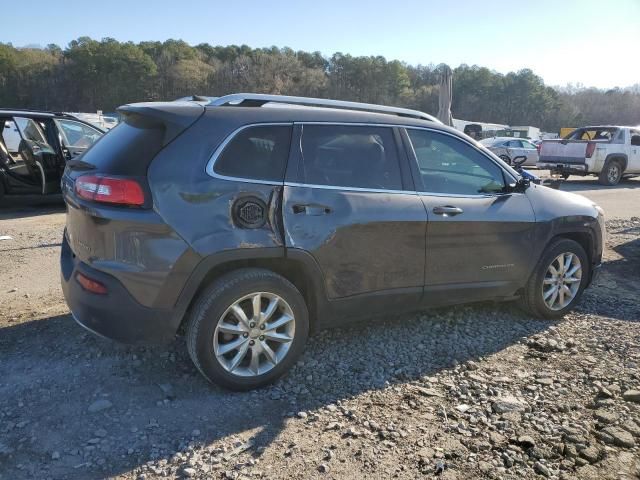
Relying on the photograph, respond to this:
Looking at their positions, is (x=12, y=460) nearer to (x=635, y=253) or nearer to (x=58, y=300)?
(x=58, y=300)

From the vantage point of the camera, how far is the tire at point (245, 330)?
3033mm

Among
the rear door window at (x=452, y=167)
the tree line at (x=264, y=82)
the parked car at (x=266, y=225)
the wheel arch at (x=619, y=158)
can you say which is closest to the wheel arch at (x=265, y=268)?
the parked car at (x=266, y=225)

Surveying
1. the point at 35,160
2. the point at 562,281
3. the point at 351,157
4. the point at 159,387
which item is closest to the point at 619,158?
the point at 562,281

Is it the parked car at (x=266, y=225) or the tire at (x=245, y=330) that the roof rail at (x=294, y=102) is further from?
the tire at (x=245, y=330)

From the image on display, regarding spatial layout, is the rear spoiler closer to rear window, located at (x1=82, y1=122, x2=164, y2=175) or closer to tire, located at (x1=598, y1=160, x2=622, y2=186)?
rear window, located at (x1=82, y1=122, x2=164, y2=175)

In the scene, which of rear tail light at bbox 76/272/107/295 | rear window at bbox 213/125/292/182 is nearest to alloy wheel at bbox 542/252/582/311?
rear window at bbox 213/125/292/182

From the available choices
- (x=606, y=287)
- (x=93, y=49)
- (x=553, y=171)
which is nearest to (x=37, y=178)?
(x=606, y=287)

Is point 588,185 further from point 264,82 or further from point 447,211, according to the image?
point 264,82

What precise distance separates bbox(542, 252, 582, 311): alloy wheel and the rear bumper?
10.6 feet

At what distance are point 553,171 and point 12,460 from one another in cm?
1672

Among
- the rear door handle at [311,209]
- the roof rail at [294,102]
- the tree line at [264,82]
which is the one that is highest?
the tree line at [264,82]

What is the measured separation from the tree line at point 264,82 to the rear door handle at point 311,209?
62.7m

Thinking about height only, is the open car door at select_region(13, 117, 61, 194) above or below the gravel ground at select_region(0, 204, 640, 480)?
above

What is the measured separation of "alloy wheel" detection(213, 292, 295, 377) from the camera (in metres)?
3.12
